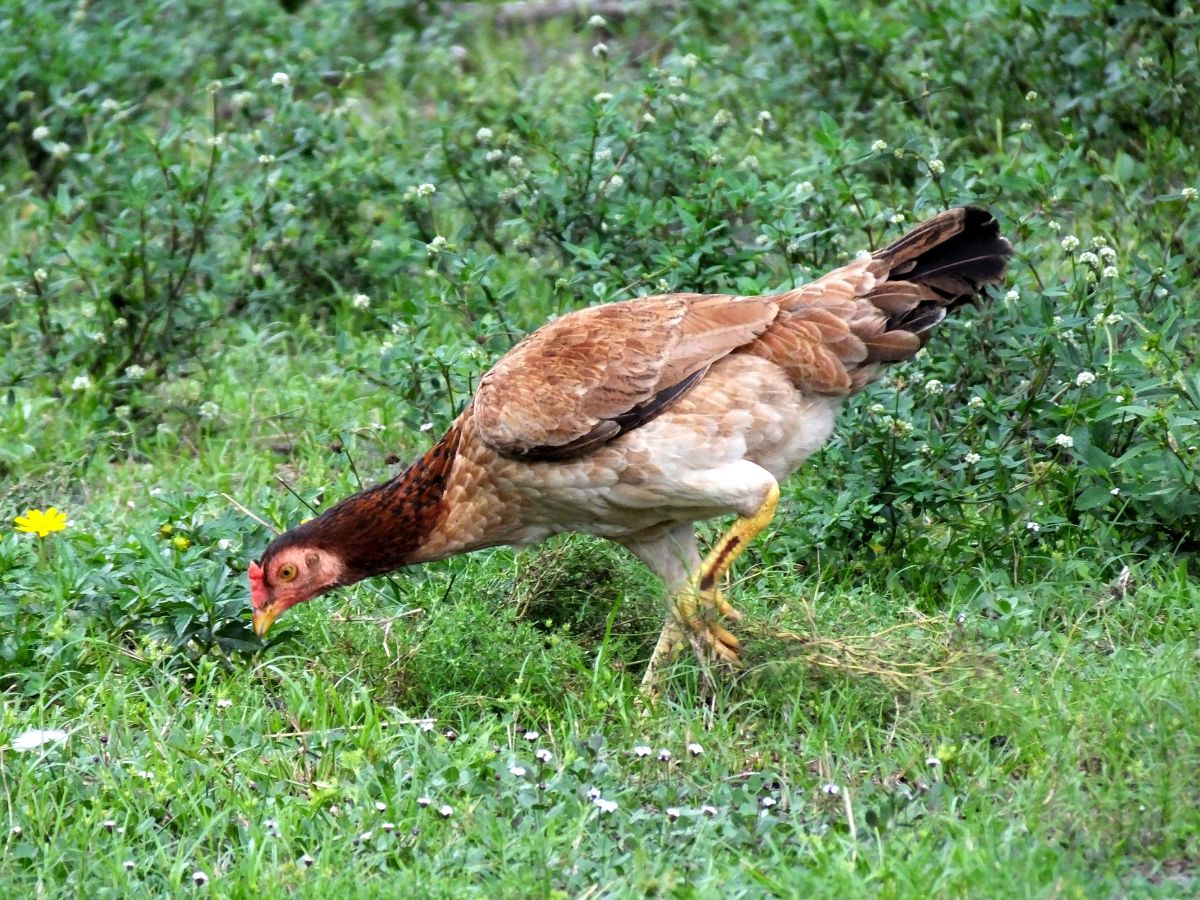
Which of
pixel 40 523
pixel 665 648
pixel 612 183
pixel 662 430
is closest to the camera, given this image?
pixel 662 430

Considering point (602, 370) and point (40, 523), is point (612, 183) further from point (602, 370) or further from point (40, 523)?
point (40, 523)

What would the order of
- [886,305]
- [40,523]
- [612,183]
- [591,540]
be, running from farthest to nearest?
[612,183]
[591,540]
[40,523]
[886,305]

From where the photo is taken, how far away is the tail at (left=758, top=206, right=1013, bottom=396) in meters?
5.44

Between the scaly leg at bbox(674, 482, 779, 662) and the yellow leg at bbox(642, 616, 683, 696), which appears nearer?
the scaly leg at bbox(674, 482, 779, 662)

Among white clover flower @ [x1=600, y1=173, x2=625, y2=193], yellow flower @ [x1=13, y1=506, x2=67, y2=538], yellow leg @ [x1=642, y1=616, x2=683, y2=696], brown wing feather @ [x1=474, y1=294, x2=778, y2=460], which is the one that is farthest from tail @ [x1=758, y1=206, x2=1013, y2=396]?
yellow flower @ [x1=13, y1=506, x2=67, y2=538]

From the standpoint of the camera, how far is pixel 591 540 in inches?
236

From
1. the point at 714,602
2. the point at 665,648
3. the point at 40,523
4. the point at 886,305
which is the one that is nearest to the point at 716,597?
the point at 714,602

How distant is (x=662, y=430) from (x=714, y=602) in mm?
557

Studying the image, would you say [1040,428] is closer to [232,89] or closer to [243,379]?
[243,379]

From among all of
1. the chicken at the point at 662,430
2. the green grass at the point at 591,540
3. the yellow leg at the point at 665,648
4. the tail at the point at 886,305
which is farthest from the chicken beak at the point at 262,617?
the tail at the point at 886,305

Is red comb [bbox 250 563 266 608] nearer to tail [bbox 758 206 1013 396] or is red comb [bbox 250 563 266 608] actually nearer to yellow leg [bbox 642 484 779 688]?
yellow leg [bbox 642 484 779 688]

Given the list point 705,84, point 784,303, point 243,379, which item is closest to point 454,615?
point 784,303

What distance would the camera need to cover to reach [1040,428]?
6109mm

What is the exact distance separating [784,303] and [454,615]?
4.88ft
